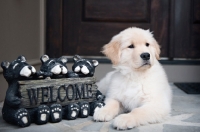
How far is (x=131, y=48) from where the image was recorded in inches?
75.3

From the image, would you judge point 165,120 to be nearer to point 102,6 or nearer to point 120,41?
point 120,41

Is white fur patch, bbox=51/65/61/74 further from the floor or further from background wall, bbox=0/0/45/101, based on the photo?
background wall, bbox=0/0/45/101

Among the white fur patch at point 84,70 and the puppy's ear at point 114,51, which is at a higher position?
the puppy's ear at point 114,51

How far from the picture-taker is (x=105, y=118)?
1614 millimetres

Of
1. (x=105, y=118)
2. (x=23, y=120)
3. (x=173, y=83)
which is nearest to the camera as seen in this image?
(x=23, y=120)

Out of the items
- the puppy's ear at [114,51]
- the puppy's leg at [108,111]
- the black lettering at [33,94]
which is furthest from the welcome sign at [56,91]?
the puppy's ear at [114,51]

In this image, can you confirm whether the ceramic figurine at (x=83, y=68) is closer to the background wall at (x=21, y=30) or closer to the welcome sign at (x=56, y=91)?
the welcome sign at (x=56, y=91)

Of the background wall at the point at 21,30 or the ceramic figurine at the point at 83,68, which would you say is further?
the background wall at the point at 21,30

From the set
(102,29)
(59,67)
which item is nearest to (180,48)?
(102,29)

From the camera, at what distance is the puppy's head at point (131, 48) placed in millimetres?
1839

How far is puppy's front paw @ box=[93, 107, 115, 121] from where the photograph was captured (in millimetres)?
1615

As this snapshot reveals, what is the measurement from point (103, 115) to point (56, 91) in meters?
0.32

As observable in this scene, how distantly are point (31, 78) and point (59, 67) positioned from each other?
0.18 metres

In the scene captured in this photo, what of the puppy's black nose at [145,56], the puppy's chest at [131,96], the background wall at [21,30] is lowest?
the puppy's chest at [131,96]
